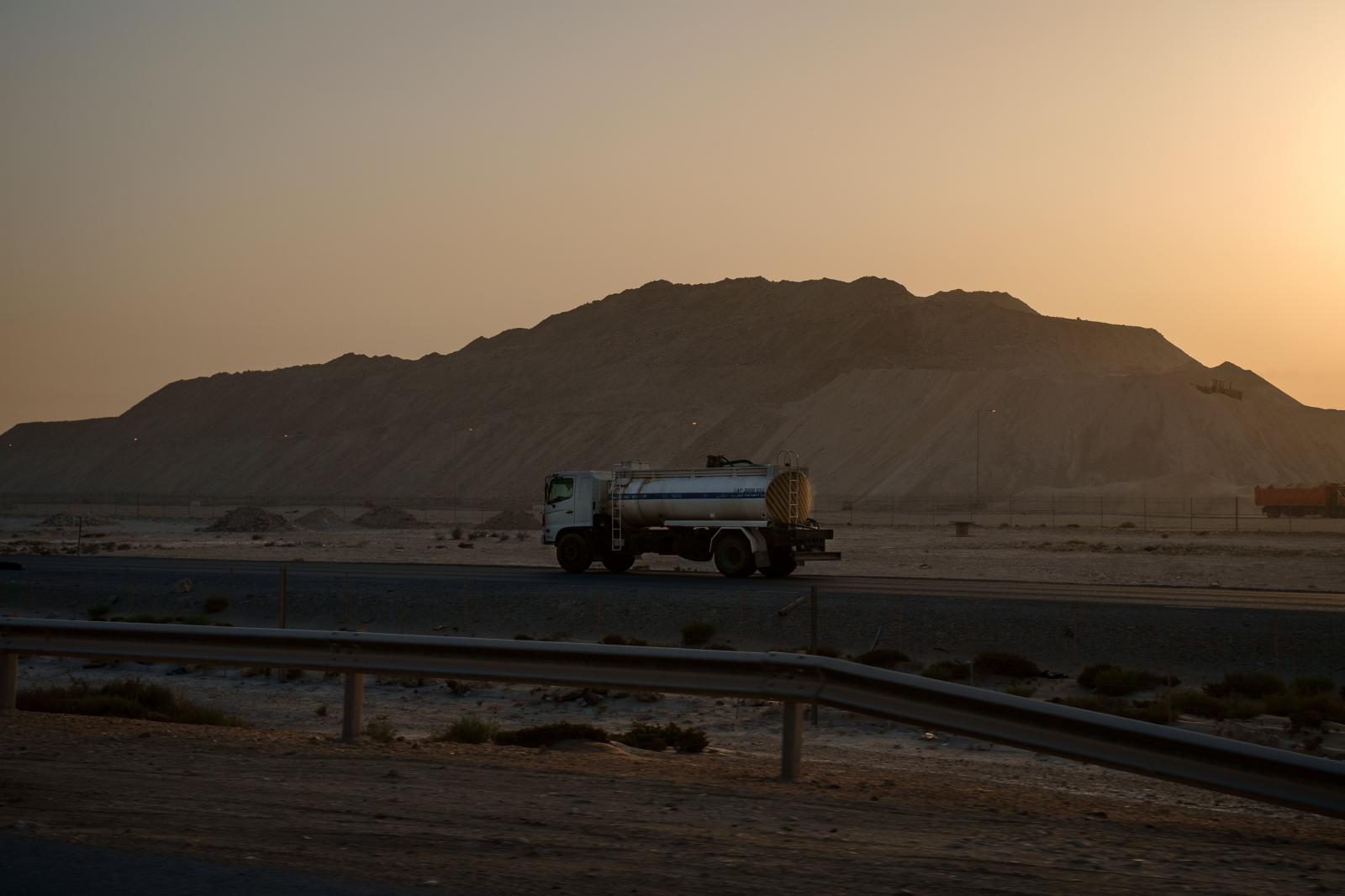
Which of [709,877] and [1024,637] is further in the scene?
[1024,637]

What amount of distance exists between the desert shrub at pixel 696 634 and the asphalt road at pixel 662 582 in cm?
386

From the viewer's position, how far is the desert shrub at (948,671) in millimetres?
21078

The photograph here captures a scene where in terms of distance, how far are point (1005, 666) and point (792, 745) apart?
1274 centimetres

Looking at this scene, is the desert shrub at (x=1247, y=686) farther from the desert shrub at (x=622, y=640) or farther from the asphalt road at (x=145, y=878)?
the asphalt road at (x=145, y=878)

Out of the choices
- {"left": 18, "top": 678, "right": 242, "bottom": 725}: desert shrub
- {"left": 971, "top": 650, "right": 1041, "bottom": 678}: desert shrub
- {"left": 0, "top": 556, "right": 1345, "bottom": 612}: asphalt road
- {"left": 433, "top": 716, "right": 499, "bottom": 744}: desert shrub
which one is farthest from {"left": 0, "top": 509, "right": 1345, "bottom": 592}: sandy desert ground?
{"left": 433, "top": 716, "right": 499, "bottom": 744}: desert shrub

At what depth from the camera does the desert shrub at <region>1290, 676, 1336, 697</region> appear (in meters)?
19.5

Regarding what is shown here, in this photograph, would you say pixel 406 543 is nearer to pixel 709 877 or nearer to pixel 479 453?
pixel 709 877

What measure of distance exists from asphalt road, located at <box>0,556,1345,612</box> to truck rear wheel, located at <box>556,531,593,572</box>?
0.35 meters

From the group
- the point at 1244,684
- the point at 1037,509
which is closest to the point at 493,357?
the point at 1037,509

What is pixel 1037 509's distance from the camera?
3996 inches

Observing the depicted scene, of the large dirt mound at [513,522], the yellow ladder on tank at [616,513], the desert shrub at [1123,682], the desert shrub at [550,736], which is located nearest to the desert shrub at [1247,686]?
the desert shrub at [1123,682]

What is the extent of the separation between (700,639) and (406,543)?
139 ft

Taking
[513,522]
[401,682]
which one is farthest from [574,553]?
[513,522]

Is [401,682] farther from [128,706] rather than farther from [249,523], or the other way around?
[249,523]
